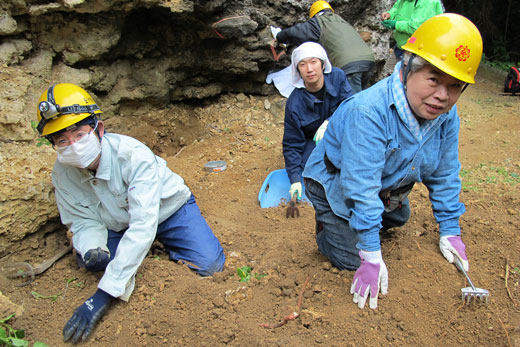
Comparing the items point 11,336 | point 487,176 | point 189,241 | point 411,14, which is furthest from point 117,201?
point 411,14

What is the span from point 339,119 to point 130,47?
373cm

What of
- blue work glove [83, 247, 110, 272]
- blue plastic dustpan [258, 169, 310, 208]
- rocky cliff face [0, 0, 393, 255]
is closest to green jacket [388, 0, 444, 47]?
rocky cliff face [0, 0, 393, 255]

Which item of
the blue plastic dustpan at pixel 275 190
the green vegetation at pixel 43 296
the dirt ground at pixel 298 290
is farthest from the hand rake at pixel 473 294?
the green vegetation at pixel 43 296

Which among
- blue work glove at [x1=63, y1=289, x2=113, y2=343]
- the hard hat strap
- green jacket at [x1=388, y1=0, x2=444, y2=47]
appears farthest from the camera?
green jacket at [x1=388, y1=0, x2=444, y2=47]

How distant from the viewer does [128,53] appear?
4.91 metres

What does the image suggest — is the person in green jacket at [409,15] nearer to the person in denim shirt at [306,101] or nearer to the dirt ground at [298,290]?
the person in denim shirt at [306,101]

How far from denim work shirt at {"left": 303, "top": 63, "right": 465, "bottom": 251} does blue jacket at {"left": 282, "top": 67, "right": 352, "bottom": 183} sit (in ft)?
5.05

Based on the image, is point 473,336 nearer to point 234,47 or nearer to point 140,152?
point 140,152

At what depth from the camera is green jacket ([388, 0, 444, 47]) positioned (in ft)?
15.9

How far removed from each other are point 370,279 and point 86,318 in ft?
5.34

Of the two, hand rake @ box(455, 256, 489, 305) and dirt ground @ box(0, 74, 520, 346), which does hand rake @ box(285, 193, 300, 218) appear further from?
hand rake @ box(455, 256, 489, 305)

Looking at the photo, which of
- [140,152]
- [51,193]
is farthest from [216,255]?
[51,193]

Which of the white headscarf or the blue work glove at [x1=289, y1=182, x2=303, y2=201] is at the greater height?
the white headscarf

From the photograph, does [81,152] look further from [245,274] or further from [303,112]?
[303,112]
